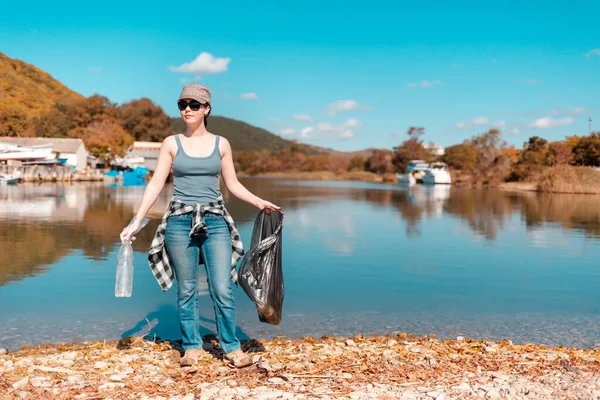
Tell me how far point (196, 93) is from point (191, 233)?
1059 millimetres

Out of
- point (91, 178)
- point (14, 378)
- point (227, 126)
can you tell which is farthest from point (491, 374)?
point (227, 126)

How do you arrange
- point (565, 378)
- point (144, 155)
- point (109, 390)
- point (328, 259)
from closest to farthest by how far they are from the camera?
1. point (109, 390)
2. point (565, 378)
3. point (328, 259)
4. point (144, 155)

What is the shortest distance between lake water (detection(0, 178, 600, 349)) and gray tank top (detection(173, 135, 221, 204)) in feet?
6.24

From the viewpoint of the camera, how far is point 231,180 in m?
4.74

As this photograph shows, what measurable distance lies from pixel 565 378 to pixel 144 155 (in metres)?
71.9

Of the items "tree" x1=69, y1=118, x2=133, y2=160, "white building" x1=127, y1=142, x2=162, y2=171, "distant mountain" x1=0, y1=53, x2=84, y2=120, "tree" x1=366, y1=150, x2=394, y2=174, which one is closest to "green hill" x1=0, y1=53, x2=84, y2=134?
"distant mountain" x1=0, y1=53, x2=84, y2=120

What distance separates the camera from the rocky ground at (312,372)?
4.00 metres

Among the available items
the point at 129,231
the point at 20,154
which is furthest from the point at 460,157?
the point at 129,231

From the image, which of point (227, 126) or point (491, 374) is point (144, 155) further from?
point (227, 126)

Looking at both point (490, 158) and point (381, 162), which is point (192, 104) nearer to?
point (490, 158)

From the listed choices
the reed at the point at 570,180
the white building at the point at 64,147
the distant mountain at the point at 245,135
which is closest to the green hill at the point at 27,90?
the white building at the point at 64,147

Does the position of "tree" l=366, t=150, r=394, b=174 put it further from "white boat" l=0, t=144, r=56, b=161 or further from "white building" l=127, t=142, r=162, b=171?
"white boat" l=0, t=144, r=56, b=161

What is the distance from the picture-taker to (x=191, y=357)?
460 centimetres

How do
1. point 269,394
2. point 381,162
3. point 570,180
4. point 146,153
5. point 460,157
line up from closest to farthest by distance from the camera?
point 269,394
point 570,180
point 146,153
point 460,157
point 381,162
